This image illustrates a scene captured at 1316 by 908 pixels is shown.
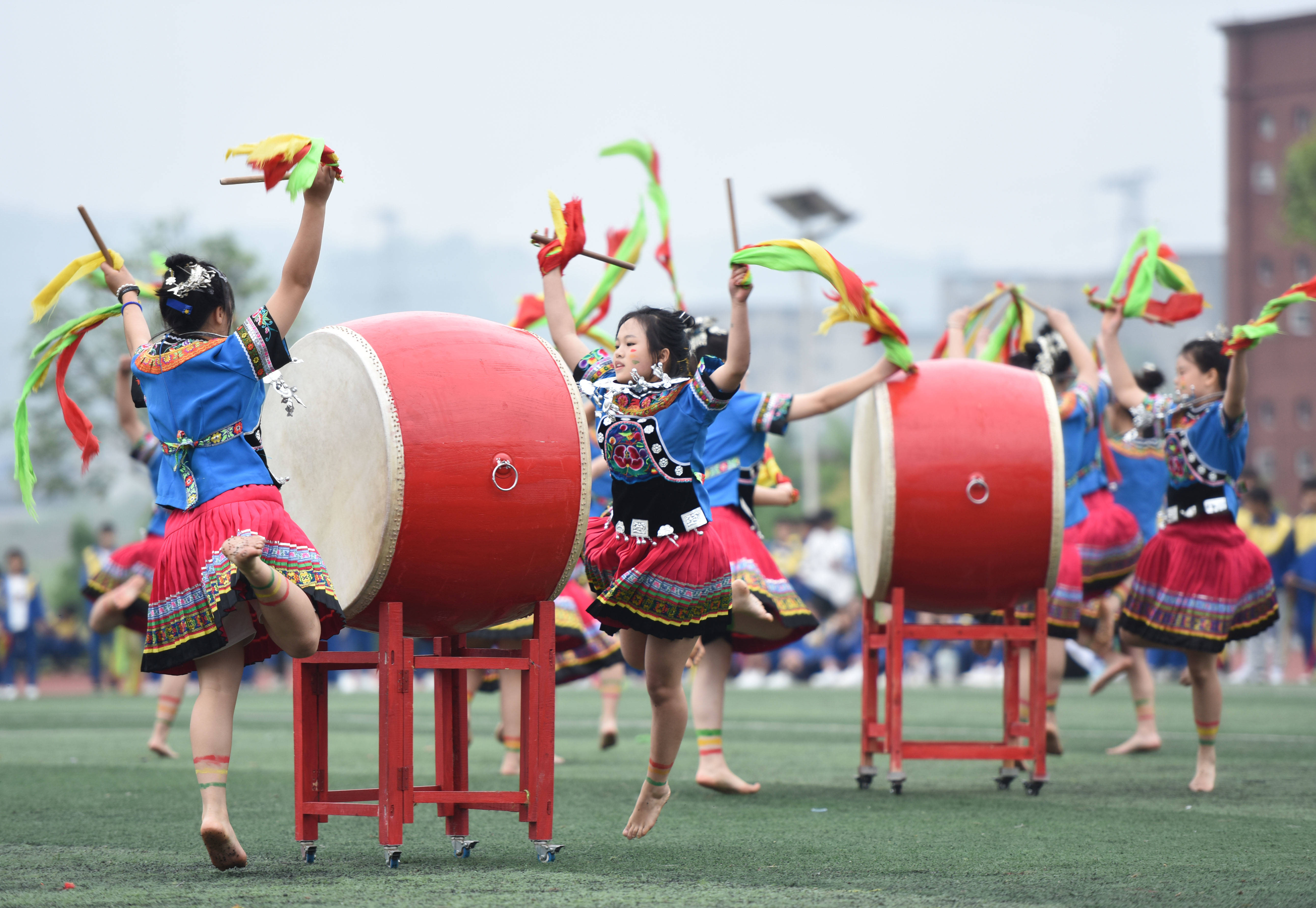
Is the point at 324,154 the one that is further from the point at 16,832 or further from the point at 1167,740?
the point at 1167,740

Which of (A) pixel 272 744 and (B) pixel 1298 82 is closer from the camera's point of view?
(A) pixel 272 744

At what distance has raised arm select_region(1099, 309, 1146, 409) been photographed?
637cm

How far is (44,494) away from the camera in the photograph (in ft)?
85.6

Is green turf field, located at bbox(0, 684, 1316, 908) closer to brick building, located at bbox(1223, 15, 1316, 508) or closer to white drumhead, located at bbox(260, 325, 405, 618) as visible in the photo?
white drumhead, located at bbox(260, 325, 405, 618)

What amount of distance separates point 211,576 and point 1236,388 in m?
3.85

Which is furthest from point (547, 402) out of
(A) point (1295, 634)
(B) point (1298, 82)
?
(B) point (1298, 82)

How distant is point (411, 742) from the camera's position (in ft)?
13.9

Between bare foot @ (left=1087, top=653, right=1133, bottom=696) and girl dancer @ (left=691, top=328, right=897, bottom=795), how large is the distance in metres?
2.52

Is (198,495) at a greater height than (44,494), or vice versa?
(198,495)

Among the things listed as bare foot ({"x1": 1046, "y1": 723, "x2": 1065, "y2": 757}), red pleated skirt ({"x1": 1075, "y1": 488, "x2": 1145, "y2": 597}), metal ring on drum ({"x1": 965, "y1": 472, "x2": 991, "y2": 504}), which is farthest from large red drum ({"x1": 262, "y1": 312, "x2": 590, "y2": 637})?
red pleated skirt ({"x1": 1075, "y1": 488, "x2": 1145, "y2": 597})

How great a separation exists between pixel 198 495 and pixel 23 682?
13.1 m

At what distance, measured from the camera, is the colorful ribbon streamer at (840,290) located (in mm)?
4750

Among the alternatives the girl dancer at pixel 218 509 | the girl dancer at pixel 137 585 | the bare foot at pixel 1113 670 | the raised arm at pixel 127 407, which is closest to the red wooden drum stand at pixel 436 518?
the girl dancer at pixel 218 509

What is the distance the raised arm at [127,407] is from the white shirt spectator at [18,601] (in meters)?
8.04
